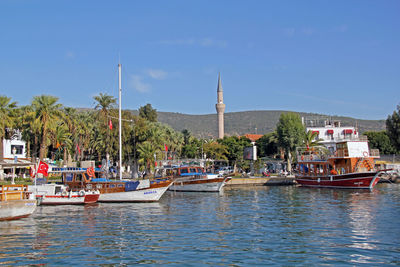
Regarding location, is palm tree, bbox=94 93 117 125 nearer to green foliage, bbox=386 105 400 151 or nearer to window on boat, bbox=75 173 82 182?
window on boat, bbox=75 173 82 182

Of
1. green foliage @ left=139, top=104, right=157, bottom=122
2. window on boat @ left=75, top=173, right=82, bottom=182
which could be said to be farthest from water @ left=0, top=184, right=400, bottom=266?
green foliage @ left=139, top=104, right=157, bottom=122

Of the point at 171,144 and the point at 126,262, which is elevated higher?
the point at 171,144

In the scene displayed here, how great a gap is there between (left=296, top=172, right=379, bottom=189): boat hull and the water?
68.6 ft

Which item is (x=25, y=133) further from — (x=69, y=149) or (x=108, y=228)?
(x=108, y=228)

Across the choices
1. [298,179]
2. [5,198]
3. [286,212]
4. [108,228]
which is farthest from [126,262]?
[298,179]

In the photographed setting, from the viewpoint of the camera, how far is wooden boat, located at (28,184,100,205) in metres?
34.1

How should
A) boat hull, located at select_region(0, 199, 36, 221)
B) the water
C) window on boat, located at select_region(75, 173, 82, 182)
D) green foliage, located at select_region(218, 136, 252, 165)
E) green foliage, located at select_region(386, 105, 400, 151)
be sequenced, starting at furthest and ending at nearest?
green foliage, located at select_region(218, 136, 252, 165) → green foliage, located at select_region(386, 105, 400, 151) → window on boat, located at select_region(75, 173, 82, 182) → boat hull, located at select_region(0, 199, 36, 221) → the water

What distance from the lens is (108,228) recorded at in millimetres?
22281

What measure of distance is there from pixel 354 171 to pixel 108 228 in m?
40.6

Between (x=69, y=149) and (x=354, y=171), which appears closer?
(x=354, y=171)

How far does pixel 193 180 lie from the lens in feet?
163

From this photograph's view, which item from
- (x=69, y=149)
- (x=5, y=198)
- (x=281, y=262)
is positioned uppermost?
(x=69, y=149)

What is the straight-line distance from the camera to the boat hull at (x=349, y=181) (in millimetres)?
50344

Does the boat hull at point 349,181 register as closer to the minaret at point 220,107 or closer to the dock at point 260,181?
the dock at point 260,181
